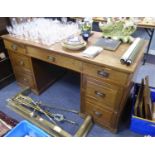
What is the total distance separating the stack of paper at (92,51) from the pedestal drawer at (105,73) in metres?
0.08

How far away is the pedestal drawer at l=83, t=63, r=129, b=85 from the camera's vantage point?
1.16m

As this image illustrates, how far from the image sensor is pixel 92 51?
1.32 meters

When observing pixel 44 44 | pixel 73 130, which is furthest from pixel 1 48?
pixel 73 130

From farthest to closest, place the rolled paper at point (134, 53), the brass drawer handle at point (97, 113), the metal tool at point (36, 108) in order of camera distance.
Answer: the metal tool at point (36, 108) < the brass drawer handle at point (97, 113) < the rolled paper at point (134, 53)

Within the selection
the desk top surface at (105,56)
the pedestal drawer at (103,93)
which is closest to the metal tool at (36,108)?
the pedestal drawer at (103,93)

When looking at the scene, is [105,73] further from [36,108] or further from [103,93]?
[36,108]

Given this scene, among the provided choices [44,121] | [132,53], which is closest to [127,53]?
[132,53]

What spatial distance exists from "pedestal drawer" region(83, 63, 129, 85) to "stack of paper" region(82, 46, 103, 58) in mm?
76

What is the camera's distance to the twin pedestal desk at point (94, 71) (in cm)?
120

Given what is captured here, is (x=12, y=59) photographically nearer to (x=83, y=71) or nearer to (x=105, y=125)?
(x=83, y=71)

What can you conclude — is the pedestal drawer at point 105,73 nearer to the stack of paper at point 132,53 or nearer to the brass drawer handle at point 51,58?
the stack of paper at point 132,53

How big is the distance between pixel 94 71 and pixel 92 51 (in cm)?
17

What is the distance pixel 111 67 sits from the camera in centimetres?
116
